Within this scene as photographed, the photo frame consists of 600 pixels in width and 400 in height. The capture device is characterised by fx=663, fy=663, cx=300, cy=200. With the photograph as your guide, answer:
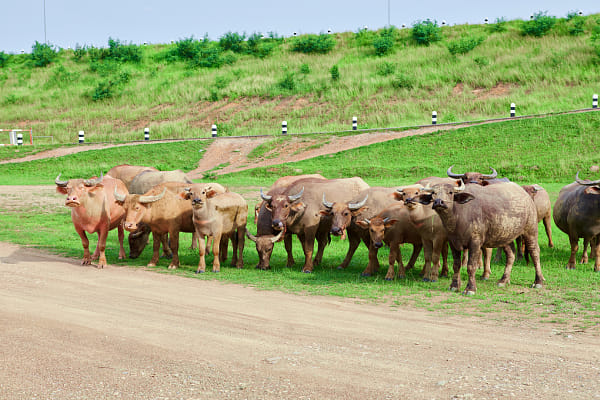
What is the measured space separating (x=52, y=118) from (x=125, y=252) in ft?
130

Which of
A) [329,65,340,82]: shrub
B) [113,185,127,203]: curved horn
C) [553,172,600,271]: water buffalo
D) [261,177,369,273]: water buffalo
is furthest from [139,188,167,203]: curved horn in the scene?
[329,65,340,82]: shrub

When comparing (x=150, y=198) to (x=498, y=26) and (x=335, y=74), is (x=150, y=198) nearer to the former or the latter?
(x=335, y=74)

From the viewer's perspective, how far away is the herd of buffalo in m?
10.8

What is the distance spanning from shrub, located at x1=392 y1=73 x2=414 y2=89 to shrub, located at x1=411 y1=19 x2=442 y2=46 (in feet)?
35.0

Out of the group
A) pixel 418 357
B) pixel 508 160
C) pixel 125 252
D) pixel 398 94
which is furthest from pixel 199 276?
pixel 398 94

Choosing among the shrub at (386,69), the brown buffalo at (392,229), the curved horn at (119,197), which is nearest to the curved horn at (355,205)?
the brown buffalo at (392,229)

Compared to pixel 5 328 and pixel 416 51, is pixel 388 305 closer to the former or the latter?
pixel 5 328

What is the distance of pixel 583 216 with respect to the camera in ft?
42.2

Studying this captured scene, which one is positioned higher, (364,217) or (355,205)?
(355,205)

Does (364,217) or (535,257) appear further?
(364,217)

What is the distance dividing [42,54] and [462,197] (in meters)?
62.6

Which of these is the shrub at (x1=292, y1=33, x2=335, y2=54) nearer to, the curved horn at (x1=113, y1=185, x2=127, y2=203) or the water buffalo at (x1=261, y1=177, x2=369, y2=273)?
the water buffalo at (x1=261, y1=177, x2=369, y2=273)

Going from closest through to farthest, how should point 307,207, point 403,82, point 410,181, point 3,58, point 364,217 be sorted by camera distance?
point 364,217 < point 307,207 < point 410,181 < point 403,82 < point 3,58

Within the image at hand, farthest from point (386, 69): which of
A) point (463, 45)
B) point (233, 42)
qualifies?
point (233, 42)
